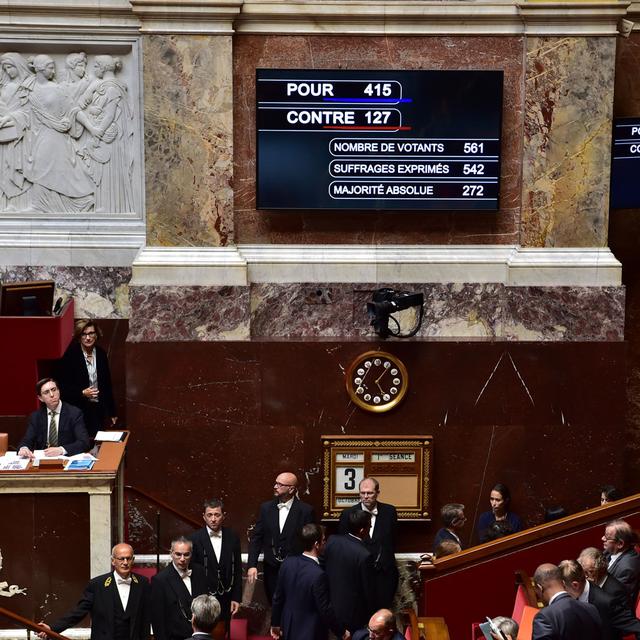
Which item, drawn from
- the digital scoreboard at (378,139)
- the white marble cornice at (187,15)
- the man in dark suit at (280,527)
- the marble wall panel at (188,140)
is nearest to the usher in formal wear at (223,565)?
the man in dark suit at (280,527)

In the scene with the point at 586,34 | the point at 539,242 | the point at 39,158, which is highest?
the point at 586,34

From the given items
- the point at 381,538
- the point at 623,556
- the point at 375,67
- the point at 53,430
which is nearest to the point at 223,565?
the point at 381,538

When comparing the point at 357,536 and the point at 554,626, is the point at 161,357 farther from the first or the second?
Result: the point at 554,626

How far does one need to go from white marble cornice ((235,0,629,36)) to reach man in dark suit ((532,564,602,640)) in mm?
5243

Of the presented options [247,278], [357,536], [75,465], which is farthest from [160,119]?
[357,536]

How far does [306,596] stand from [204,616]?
1.21m

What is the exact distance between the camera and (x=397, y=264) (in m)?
11.5

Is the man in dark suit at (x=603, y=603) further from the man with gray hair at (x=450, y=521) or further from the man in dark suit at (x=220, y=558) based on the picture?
the man in dark suit at (x=220, y=558)

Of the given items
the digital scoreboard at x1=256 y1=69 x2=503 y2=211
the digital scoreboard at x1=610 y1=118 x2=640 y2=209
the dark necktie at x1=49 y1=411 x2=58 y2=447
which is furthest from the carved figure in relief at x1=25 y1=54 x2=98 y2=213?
the digital scoreboard at x1=610 y1=118 x2=640 y2=209

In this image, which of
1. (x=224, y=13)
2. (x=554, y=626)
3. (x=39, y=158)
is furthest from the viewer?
(x=39, y=158)

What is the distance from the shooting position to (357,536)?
31.4 ft

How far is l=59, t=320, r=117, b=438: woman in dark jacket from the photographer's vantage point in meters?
11.4

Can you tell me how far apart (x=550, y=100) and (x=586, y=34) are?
2.05ft

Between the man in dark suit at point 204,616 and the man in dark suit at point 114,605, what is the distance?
3.17 ft
